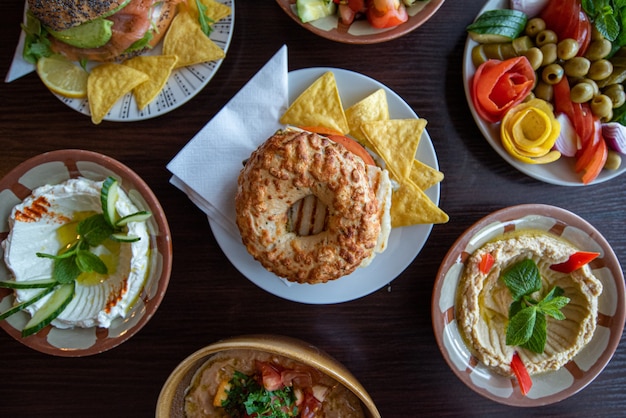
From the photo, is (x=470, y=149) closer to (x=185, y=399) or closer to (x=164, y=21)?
(x=164, y=21)

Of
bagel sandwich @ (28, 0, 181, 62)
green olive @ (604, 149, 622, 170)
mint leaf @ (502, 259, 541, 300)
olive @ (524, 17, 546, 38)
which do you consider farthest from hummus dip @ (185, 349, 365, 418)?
olive @ (524, 17, 546, 38)

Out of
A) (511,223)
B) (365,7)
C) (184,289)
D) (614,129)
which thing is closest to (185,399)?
(184,289)

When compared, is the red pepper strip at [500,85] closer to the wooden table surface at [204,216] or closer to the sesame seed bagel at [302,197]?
the wooden table surface at [204,216]

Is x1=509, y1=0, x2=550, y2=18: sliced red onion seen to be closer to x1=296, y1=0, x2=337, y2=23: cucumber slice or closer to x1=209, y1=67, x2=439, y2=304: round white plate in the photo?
x1=209, y1=67, x2=439, y2=304: round white plate

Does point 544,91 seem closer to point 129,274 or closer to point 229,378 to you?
point 229,378

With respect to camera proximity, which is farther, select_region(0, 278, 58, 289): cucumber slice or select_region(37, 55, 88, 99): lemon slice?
select_region(37, 55, 88, 99): lemon slice
